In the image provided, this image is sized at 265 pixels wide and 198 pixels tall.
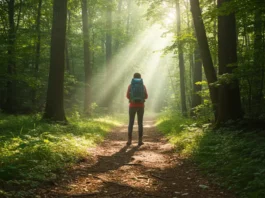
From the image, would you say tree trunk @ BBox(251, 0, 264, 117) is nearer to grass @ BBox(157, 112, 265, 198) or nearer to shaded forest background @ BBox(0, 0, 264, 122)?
shaded forest background @ BBox(0, 0, 264, 122)

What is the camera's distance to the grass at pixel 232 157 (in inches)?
159

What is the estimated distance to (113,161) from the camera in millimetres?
6414

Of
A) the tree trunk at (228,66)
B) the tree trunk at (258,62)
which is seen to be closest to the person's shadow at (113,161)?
the tree trunk at (228,66)

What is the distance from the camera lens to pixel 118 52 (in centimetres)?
2959

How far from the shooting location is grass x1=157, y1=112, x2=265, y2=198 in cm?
404

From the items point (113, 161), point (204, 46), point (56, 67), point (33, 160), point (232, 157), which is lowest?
point (113, 161)

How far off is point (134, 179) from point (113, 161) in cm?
158

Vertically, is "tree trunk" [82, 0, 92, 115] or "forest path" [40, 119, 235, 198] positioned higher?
"tree trunk" [82, 0, 92, 115]

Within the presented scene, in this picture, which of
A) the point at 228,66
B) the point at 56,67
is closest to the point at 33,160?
the point at 56,67

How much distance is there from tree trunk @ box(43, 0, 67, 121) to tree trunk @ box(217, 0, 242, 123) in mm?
6081

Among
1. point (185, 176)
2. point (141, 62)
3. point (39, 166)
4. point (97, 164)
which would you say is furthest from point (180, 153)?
point (141, 62)

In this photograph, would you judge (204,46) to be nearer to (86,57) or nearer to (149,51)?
(86,57)

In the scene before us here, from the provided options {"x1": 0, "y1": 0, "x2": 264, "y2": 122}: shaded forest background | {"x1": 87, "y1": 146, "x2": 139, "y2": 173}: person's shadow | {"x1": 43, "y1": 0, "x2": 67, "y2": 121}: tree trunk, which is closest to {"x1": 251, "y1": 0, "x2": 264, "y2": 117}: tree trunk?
{"x1": 0, "y1": 0, "x2": 264, "y2": 122}: shaded forest background

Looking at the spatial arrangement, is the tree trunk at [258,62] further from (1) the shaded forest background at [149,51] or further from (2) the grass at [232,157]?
(2) the grass at [232,157]
